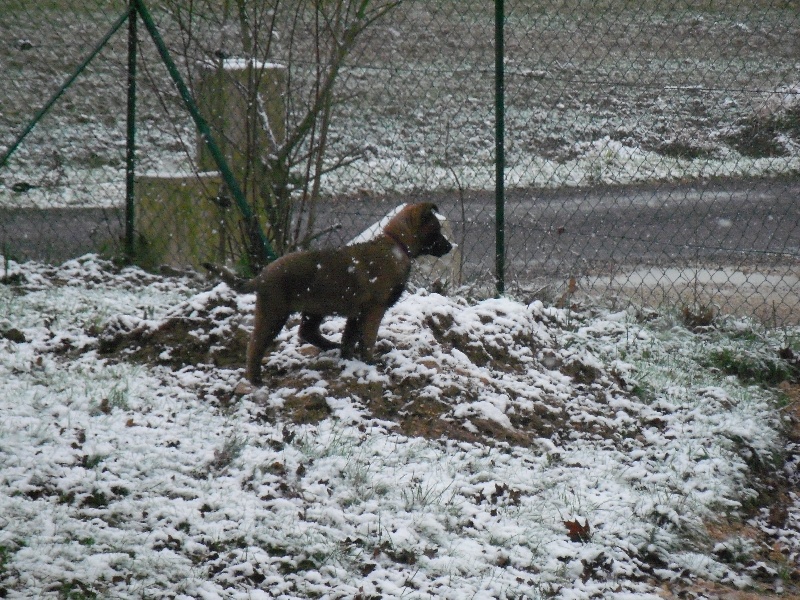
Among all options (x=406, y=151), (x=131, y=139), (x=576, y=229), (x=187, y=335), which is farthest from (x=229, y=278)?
(x=576, y=229)

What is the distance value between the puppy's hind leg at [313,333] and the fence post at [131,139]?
2.59 meters

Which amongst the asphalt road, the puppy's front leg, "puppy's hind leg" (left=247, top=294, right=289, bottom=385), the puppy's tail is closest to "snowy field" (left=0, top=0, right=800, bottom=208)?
the asphalt road

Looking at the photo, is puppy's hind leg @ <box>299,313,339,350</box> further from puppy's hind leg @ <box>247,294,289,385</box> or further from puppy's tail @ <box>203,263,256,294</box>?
puppy's tail @ <box>203,263,256,294</box>

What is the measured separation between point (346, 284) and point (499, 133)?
222 centimetres

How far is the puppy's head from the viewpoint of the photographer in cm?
525

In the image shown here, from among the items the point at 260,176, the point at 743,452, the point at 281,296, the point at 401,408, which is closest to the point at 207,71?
the point at 260,176

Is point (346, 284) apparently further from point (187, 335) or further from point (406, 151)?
point (406, 151)

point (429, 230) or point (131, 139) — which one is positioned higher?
point (131, 139)

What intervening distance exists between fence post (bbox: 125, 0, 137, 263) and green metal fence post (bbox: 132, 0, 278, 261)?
0.34 meters

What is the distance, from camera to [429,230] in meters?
5.28

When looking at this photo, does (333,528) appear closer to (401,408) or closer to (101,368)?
(401,408)

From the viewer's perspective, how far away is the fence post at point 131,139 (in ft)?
22.1

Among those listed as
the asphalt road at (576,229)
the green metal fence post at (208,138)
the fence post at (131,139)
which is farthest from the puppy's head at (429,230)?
the fence post at (131,139)

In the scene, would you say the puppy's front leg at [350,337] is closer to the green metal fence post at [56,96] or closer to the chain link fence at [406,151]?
the chain link fence at [406,151]
